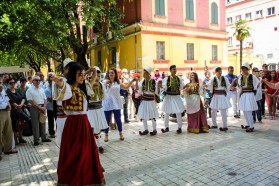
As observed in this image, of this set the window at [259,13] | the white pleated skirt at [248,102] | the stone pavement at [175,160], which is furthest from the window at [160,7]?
the window at [259,13]

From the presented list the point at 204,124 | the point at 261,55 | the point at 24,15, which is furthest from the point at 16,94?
the point at 261,55

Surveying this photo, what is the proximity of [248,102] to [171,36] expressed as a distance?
1693 cm

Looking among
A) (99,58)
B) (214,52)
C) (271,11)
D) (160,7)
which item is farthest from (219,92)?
(271,11)

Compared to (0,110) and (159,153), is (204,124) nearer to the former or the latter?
(159,153)

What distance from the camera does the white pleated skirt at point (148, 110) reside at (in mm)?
7941

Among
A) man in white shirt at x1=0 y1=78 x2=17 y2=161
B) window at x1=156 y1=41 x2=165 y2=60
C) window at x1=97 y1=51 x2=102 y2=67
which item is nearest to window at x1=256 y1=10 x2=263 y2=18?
window at x1=156 y1=41 x2=165 y2=60

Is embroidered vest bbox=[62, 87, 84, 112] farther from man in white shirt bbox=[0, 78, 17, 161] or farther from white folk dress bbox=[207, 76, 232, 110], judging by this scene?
white folk dress bbox=[207, 76, 232, 110]

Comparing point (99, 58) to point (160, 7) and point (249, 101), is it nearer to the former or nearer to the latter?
point (160, 7)

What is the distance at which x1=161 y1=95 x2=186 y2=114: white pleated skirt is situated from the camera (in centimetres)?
812

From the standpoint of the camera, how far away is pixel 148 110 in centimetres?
796

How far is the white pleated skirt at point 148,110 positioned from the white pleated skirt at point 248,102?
2.64 meters

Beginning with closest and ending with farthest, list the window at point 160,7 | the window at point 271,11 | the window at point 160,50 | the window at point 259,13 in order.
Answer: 1. the window at point 160,7
2. the window at point 160,50
3. the window at point 271,11
4. the window at point 259,13

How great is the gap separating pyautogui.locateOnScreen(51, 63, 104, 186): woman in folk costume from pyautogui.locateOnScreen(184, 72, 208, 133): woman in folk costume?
4585 mm

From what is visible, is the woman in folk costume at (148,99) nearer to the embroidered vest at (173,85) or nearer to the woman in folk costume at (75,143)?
the embroidered vest at (173,85)
